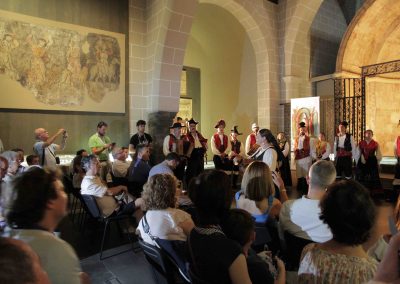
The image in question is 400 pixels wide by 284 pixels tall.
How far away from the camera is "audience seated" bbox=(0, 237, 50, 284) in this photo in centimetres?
71

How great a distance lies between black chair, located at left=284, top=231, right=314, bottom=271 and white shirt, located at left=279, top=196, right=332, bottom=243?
0.02 meters

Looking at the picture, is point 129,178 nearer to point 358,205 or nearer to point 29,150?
point 29,150

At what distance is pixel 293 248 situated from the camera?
2062 millimetres

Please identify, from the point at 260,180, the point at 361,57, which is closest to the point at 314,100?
the point at 361,57

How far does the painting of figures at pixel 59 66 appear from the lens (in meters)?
5.14

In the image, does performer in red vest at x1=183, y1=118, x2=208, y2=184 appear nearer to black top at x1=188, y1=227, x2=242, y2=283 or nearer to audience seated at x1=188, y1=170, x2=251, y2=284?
audience seated at x1=188, y1=170, x2=251, y2=284

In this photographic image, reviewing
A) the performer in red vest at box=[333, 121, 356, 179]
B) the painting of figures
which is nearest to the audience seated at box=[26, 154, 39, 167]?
the painting of figures

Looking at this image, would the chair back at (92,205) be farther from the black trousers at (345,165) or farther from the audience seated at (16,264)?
the black trousers at (345,165)

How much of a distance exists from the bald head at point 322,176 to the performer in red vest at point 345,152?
4.79 metres

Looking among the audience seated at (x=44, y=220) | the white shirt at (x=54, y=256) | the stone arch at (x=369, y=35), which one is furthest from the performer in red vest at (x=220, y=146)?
the white shirt at (x=54, y=256)

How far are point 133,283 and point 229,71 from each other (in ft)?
31.5

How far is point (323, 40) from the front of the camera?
32.8 feet

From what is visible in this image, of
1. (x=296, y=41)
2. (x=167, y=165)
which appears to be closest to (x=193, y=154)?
(x=167, y=165)

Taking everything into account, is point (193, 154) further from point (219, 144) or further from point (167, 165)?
point (167, 165)
